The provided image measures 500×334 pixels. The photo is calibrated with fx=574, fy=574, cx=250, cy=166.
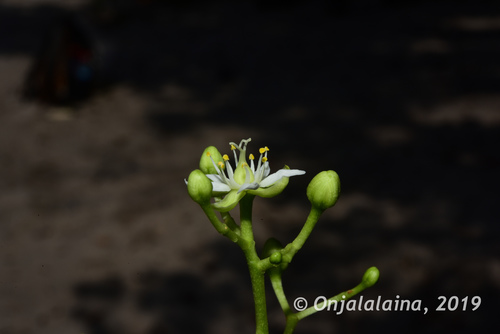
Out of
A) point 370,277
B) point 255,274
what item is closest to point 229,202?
point 255,274

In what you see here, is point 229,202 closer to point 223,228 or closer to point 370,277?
point 223,228

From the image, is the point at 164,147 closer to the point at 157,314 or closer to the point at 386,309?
the point at 157,314

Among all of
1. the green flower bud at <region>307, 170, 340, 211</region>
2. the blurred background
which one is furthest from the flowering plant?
the blurred background

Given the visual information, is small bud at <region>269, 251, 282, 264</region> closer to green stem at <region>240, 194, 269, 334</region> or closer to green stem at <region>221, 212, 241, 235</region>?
green stem at <region>240, 194, 269, 334</region>

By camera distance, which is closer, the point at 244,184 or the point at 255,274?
the point at 255,274

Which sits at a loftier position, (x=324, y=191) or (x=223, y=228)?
(x=324, y=191)

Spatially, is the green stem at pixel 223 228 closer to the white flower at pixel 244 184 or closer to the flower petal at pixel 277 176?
the white flower at pixel 244 184

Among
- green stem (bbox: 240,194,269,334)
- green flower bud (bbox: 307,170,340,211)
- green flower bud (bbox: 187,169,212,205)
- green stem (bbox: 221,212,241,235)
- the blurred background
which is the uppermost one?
the blurred background
